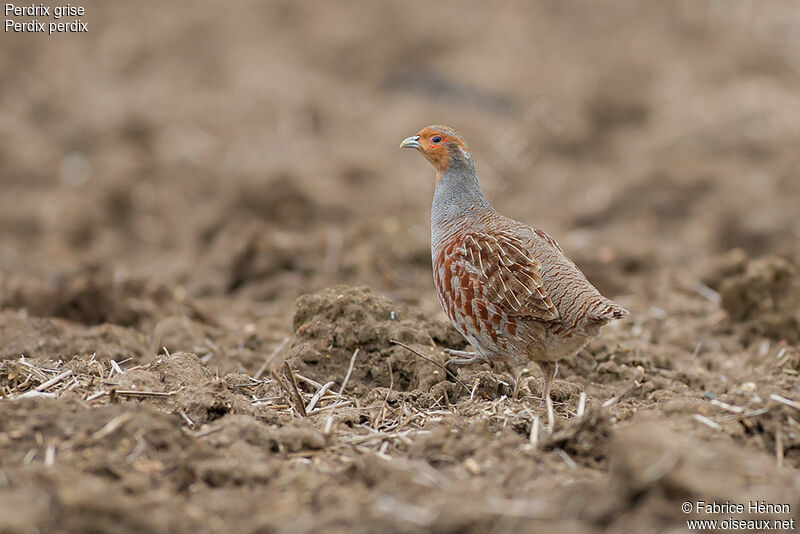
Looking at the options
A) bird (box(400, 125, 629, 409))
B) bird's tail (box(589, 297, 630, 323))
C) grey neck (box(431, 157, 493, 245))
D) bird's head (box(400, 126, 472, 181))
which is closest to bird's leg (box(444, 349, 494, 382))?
bird (box(400, 125, 629, 409))

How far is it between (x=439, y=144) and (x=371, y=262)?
276cm

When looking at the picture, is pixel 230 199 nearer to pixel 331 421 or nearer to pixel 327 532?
pixel 331 421

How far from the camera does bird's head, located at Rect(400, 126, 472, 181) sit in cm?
526

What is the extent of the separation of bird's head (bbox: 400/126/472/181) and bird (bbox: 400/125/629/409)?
0.38 metres

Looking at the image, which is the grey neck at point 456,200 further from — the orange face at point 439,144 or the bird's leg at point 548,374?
the bird's leg at point 548,374

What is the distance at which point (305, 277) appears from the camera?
7992mm

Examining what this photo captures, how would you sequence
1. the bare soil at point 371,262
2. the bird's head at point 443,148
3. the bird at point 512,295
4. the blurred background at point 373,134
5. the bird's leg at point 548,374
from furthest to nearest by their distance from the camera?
the blurred background at point 373,134, the bird's head at point 443,148, the bird's leg at point 548,374, the bird at point 512,295, the bare soil at point 371,262

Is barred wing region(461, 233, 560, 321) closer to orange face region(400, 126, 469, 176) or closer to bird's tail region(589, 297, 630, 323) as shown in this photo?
bird's tail region(589, 297, 630, 323)

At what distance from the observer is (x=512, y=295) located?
4.50 m

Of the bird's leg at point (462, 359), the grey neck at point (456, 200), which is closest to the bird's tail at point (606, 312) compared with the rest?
the bird's leg at point (462, 359)

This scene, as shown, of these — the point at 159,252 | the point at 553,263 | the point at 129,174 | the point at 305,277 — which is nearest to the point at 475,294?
the point at 553,263

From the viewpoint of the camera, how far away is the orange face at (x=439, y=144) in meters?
5.28

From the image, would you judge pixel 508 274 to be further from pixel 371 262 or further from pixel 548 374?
pixel 371 262

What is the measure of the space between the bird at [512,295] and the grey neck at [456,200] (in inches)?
0.5
